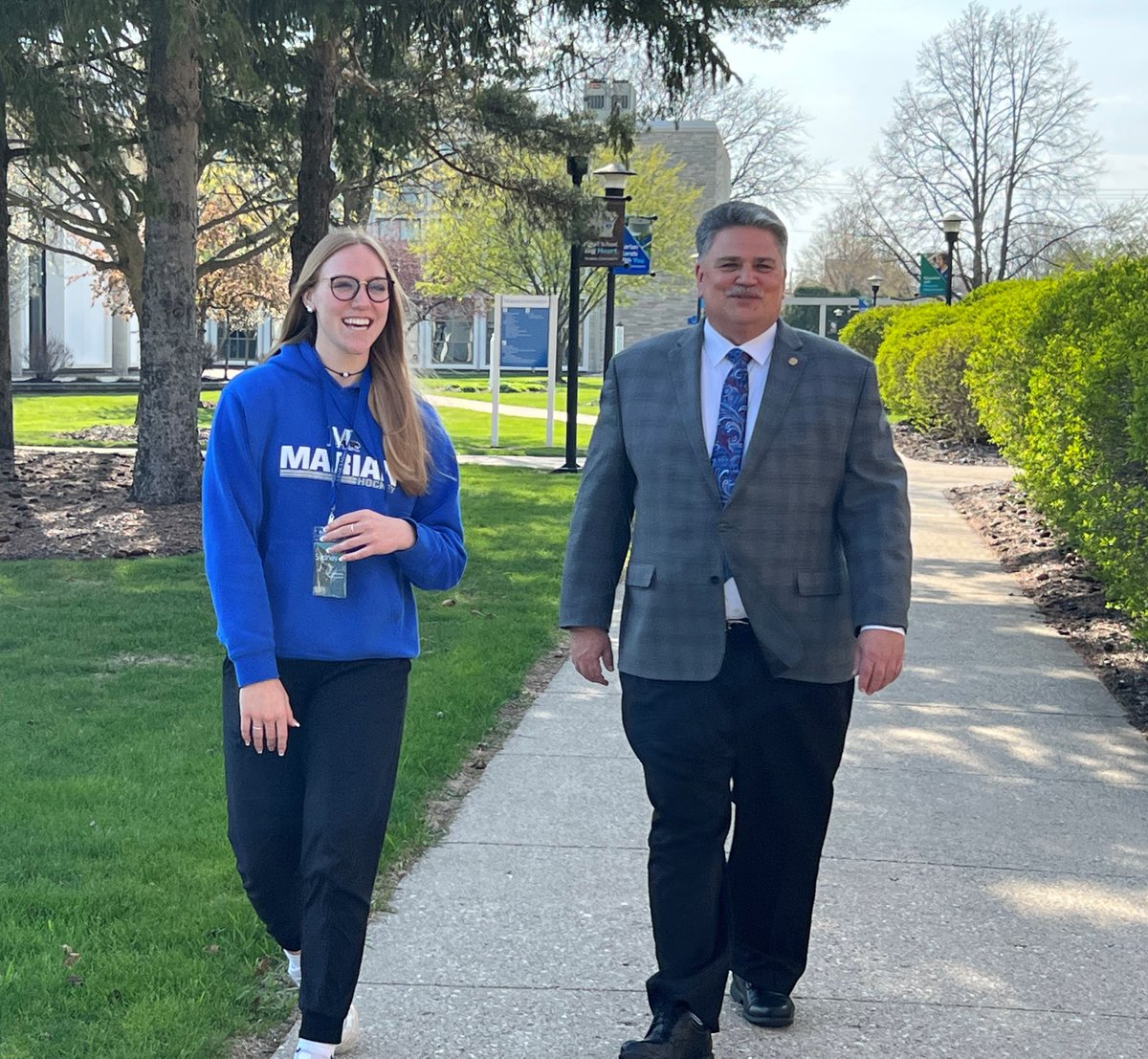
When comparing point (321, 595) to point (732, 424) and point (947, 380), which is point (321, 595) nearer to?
point (732, 424)

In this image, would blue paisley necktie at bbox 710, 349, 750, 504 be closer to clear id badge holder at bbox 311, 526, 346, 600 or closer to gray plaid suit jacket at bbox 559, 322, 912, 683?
gray plaid suit jacket at bbox 559, 322, 912, 683

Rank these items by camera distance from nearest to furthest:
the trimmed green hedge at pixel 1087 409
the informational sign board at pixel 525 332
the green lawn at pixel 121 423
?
the trimmed green hedge at pixel 1087 409
the informational sign board at pixel 525 332
the green lawn at pixel 121 423

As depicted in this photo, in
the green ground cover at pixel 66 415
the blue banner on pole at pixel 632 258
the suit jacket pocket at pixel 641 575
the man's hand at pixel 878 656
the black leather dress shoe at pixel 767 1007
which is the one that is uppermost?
the blue banner on pole at pixel 632 258

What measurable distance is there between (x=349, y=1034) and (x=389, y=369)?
1.50 metres

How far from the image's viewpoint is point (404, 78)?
16.8 m

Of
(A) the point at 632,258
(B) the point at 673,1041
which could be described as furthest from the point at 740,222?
(A) the point at 632,258

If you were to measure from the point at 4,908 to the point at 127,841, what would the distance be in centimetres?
62

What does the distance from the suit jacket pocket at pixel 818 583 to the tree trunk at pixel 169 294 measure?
1063 cm

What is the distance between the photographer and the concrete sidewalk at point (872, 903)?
3.57 metres

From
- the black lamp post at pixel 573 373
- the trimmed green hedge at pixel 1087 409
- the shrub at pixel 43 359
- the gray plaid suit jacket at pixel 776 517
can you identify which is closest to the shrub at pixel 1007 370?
the trimmed green hedge at pixel 1087 409

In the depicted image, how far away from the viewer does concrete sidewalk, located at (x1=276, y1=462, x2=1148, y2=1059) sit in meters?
3.57

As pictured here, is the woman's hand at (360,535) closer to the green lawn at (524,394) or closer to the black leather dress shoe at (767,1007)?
the black leather dress shoe at (767,1007)

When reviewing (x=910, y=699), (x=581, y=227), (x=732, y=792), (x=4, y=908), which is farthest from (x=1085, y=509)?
(x=581, y=227)

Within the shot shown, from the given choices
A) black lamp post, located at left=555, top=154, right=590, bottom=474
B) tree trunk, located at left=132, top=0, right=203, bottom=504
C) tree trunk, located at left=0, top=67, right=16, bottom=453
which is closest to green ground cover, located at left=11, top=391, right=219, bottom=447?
tree trunk, located at left=0, top=67, right=16, bottom=453
